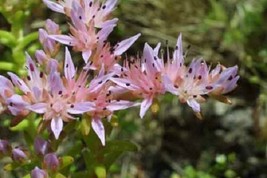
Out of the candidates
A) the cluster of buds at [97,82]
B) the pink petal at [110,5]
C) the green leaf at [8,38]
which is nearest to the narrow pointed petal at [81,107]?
the cluster of buds at [97,82]

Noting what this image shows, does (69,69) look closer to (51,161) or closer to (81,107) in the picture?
(81,107)

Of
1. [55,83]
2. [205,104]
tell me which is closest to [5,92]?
[55,83]

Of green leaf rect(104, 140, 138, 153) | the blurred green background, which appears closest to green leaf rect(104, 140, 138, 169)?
green leaf rect(104, 140, 138, 153)

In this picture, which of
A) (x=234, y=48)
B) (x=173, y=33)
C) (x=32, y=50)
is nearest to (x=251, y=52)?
(x=234, y=48)

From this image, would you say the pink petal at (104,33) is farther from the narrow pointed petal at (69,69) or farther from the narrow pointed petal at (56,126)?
the narrow pointed petal at (56,126)

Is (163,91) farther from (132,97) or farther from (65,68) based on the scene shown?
(65,68)

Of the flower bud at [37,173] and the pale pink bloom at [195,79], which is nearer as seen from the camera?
the flower bud at [37,173]
